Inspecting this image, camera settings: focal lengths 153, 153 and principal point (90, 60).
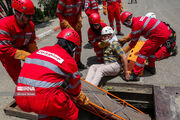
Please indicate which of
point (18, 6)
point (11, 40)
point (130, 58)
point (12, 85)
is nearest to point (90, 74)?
point (130, 58)

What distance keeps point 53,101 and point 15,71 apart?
1.71m

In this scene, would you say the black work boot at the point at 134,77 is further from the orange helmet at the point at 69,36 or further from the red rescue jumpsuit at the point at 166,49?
the orange helmet at the point at 69,36

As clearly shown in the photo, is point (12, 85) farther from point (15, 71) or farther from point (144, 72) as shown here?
point (144, 72)

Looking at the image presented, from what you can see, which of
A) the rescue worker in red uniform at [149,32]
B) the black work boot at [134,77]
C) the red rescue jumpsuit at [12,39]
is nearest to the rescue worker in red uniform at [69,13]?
the red rescue jumpsuit at [12,39]

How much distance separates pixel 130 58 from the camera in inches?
182

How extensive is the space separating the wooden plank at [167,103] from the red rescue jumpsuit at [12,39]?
279cm

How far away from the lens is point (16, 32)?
2922 millimetres

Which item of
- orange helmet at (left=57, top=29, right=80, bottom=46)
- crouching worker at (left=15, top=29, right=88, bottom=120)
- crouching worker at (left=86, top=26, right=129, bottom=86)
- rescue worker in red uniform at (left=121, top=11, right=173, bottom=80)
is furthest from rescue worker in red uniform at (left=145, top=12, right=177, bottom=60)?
crouching worker at (left=15, top=29, right=88, bottom=120)

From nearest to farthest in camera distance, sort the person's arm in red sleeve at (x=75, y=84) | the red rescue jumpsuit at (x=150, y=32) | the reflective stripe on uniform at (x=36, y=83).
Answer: the reflective stripe on uniform at (x=36, y=83) → the person's arm in red sleeve at (x=75, y=84) → the red rescue jumpsuit at (x=150, y=32)

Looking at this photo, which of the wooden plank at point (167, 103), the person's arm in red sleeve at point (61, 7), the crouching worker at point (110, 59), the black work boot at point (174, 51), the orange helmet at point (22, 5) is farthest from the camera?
the black work boot at point (174, 51)

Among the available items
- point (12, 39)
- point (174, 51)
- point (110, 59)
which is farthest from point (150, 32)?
point (12, 39)

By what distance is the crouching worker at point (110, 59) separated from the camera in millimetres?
3710

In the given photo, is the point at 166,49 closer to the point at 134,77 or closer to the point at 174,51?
the point at 174,51

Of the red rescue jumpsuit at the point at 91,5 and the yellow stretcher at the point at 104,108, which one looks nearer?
the yellow stretcher at the point at 104,108
